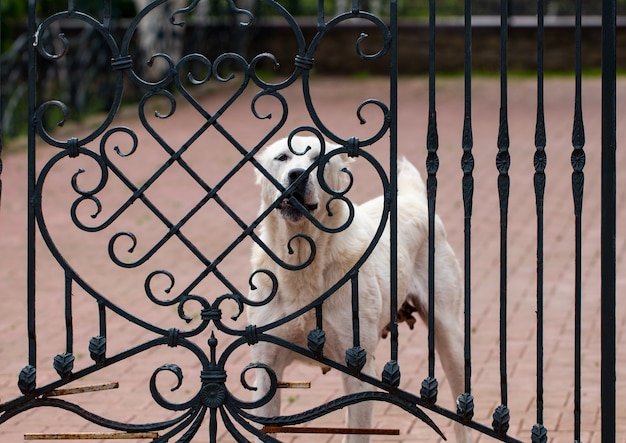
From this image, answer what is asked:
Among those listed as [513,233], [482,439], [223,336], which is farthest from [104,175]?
[513,233]

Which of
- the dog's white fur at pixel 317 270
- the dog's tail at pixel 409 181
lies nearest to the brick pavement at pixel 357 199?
the dog's white fur at pixel 317 270

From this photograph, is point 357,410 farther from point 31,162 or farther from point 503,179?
point 31,162


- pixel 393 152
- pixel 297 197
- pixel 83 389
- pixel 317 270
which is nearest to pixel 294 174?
pixel 297 197

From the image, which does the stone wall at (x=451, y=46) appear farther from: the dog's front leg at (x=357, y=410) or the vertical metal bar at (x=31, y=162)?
the vertical metal bar at (x=31, y=162)

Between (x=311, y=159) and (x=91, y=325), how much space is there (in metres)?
3.59

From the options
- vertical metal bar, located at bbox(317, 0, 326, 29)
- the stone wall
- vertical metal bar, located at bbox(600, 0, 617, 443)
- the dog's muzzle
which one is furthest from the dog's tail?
the stone wall

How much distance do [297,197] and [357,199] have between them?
21.9ft

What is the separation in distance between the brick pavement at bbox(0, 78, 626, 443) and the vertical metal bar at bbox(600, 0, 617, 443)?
1.61 meters

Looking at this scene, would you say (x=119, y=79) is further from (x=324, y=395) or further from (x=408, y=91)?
(x=408, y=91)

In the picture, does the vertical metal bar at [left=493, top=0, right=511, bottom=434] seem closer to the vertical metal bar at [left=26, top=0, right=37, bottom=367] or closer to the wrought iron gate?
the wrought iron gate

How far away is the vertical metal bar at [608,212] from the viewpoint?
11.0 feet

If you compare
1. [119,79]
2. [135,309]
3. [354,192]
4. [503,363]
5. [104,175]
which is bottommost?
[503,363]

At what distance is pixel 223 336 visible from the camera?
22.7 ft

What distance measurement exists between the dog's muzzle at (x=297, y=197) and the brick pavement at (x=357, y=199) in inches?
61.5
